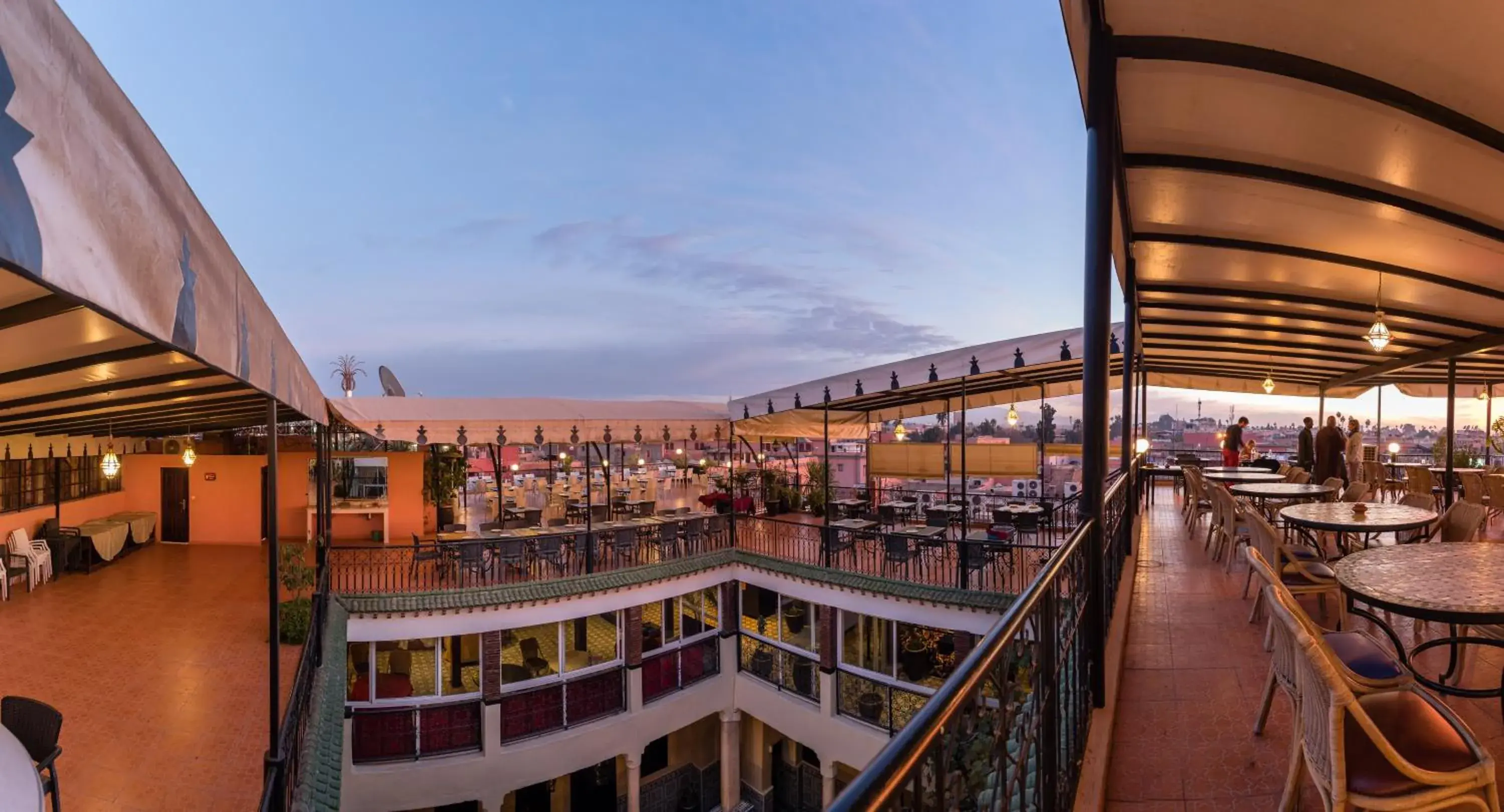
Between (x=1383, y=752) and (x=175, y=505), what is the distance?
65.3 feet

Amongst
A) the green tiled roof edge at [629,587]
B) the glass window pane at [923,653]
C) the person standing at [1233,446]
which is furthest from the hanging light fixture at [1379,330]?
the glass window pane at [923,653]

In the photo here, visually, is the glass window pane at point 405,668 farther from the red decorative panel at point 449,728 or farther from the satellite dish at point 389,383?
the satellite dish at point 389,383

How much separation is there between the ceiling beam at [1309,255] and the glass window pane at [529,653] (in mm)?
11218

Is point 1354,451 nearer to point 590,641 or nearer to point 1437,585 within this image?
point 1437,585

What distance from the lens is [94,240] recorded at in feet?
3.60

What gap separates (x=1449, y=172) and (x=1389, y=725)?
331 cm

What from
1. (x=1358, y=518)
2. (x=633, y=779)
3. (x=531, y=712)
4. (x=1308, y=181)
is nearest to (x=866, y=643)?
(x=633, y=779)

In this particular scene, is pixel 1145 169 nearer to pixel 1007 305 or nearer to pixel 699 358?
pixel 1007 305

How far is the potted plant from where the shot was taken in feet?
26.7

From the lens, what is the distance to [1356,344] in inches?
373

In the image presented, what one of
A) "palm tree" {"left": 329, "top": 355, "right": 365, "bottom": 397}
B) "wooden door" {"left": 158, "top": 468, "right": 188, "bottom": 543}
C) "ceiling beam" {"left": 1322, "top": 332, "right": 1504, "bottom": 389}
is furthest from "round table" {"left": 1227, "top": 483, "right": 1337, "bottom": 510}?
"palm tree" {"left": 329, "top": 355, "right": 365, "bottom": 397}

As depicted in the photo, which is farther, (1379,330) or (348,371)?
(348,371)

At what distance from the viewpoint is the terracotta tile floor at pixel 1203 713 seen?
2.64 meters

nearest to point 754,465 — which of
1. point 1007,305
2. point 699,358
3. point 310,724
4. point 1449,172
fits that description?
point 310,724
